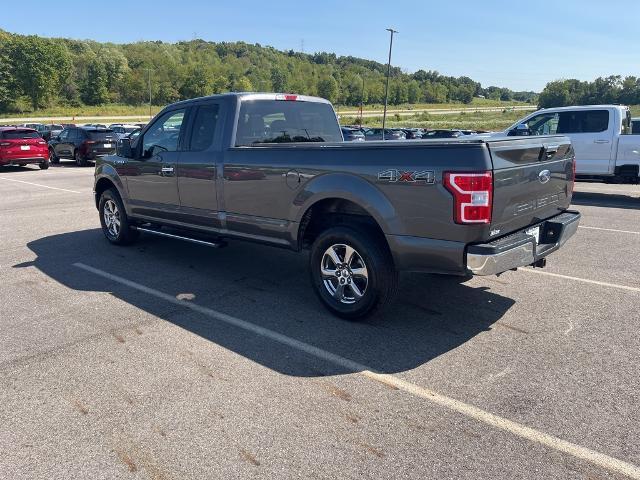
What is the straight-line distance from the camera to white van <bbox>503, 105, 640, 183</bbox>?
1169 centimetres

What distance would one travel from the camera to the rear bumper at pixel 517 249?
12.4 ft

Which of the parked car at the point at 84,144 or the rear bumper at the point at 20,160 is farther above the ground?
the parked car at the point at 84,144

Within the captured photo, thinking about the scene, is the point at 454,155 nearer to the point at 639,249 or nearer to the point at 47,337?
the point at 47,337

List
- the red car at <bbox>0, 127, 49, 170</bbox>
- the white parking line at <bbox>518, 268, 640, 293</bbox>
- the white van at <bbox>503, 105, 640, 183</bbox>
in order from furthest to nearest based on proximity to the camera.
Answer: the red car at <bbox>0, 127, 49, 170</bbox>, the white van at <bbox>503, 105, 640, 183</bbox>, the white parking line at <bbox>518, 268, 640, 293</bbox>

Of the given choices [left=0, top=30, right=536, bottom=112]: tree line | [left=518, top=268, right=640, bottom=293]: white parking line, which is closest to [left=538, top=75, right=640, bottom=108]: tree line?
[left=0, top=30, right=536, bottom=112]: tree line

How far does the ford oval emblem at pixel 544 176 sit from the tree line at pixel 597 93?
67.0m

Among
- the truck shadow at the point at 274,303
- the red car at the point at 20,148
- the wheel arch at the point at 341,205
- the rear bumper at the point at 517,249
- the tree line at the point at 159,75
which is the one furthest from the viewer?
the tree line at the point at 159,75

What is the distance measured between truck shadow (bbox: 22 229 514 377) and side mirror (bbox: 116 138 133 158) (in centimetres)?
133

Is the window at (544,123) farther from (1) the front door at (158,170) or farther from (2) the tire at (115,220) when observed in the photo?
(2) the tire at (115,220)

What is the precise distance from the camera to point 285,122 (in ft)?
19.7

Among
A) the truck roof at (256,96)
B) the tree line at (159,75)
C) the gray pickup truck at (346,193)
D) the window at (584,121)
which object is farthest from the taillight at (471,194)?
the tree line at (159,75)

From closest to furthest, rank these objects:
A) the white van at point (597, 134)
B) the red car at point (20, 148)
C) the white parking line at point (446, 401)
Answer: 1. the white parking line at point (446, 401)
2. the white van at point (597, 134)
3. the red car at point (20, 148)

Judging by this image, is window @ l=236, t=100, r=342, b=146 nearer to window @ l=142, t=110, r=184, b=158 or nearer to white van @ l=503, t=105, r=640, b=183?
window @ l=142, t=110, r=184, b=158

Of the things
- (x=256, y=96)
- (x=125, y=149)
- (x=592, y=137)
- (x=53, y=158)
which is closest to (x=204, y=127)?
(x=256, y=96)
